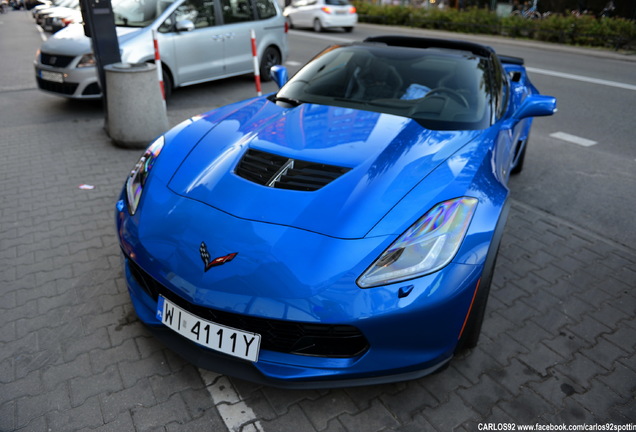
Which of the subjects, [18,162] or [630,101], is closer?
[18,162]

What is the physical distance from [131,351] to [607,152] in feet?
18.8

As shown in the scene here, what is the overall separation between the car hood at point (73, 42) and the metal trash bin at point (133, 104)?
1.40 meters

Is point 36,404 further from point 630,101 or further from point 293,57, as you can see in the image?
point 293,57

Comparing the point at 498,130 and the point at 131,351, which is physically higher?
the point at 498,130

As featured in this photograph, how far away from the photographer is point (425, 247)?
2.10 m

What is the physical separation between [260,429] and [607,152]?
5520mm

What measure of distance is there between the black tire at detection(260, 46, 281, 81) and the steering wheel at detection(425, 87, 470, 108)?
244 inches

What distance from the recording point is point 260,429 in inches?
82.7

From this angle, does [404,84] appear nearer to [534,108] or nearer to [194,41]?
[534,108]

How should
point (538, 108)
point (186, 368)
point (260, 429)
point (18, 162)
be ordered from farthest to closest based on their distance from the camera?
point (18, 162), point (538, 108), point (186, 368), point (260, 429)

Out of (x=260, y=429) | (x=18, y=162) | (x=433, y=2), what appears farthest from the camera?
(x=433, y=2)

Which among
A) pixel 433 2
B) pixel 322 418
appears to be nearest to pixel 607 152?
pixel 322 418

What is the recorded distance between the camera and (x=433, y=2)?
2498 centimetres

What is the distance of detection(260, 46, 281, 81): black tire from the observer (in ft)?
29.4
